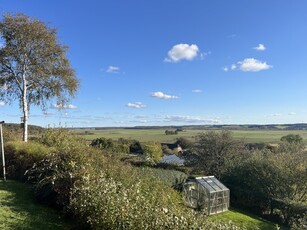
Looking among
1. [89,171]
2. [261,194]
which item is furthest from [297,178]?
[89,171]

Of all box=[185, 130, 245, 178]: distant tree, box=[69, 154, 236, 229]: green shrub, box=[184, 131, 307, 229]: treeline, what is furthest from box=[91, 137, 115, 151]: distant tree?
box=[184, 131, 307, 229]: treeline

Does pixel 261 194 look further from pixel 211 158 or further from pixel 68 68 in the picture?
pixel 68 68

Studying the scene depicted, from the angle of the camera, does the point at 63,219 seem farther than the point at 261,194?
No

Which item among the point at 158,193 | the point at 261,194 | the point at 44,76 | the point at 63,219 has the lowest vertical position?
the point at 261,194

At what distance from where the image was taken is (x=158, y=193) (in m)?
8.53

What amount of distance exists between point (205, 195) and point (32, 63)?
13415 mm

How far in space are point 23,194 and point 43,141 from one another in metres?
6.31

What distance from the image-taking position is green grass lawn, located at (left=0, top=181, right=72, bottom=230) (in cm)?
762

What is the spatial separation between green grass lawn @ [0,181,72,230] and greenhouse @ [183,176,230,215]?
11.9m

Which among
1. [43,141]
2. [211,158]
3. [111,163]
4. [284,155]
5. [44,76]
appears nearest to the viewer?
[111,163]

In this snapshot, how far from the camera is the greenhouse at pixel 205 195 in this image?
20511mm

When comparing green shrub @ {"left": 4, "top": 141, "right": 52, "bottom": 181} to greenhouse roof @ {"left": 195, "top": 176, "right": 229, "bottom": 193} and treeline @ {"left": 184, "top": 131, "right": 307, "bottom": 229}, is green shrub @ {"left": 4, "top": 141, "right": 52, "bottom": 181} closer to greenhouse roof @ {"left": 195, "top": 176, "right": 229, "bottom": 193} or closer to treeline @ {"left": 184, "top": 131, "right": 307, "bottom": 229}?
greenhouse roof @ {"left": 195, "top": 176, "right": 229, "bottom": 193}

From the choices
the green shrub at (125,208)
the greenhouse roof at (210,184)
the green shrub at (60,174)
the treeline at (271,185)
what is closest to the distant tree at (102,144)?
the green shrub at (60,174)

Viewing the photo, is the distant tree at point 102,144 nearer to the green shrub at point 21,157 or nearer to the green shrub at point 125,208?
the green shrub at point 21,157
